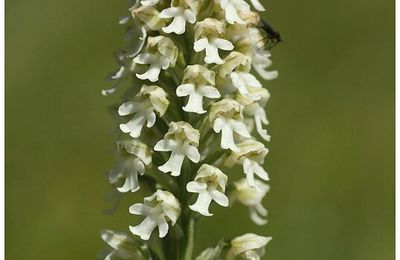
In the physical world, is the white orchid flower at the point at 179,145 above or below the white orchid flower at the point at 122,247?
above

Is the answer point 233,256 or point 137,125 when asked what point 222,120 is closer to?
point 137,125

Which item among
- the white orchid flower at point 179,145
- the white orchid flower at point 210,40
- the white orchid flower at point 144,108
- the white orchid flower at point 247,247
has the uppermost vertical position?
the white orchid flower at point 210,40

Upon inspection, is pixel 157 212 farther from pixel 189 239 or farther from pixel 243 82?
pixel 243 82

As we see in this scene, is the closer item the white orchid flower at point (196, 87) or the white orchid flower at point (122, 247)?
the white orchid flower at point (196, 87)

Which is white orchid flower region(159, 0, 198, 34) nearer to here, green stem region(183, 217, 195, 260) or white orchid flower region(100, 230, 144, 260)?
green stem region(183, 217, 195, 260)

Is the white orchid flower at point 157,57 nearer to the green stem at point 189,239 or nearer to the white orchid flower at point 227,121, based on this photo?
the white orchid flower at point 227,121

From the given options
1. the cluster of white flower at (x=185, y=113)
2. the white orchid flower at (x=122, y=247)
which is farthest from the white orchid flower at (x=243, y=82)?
the white orchid flower at (x=122, y=247)
